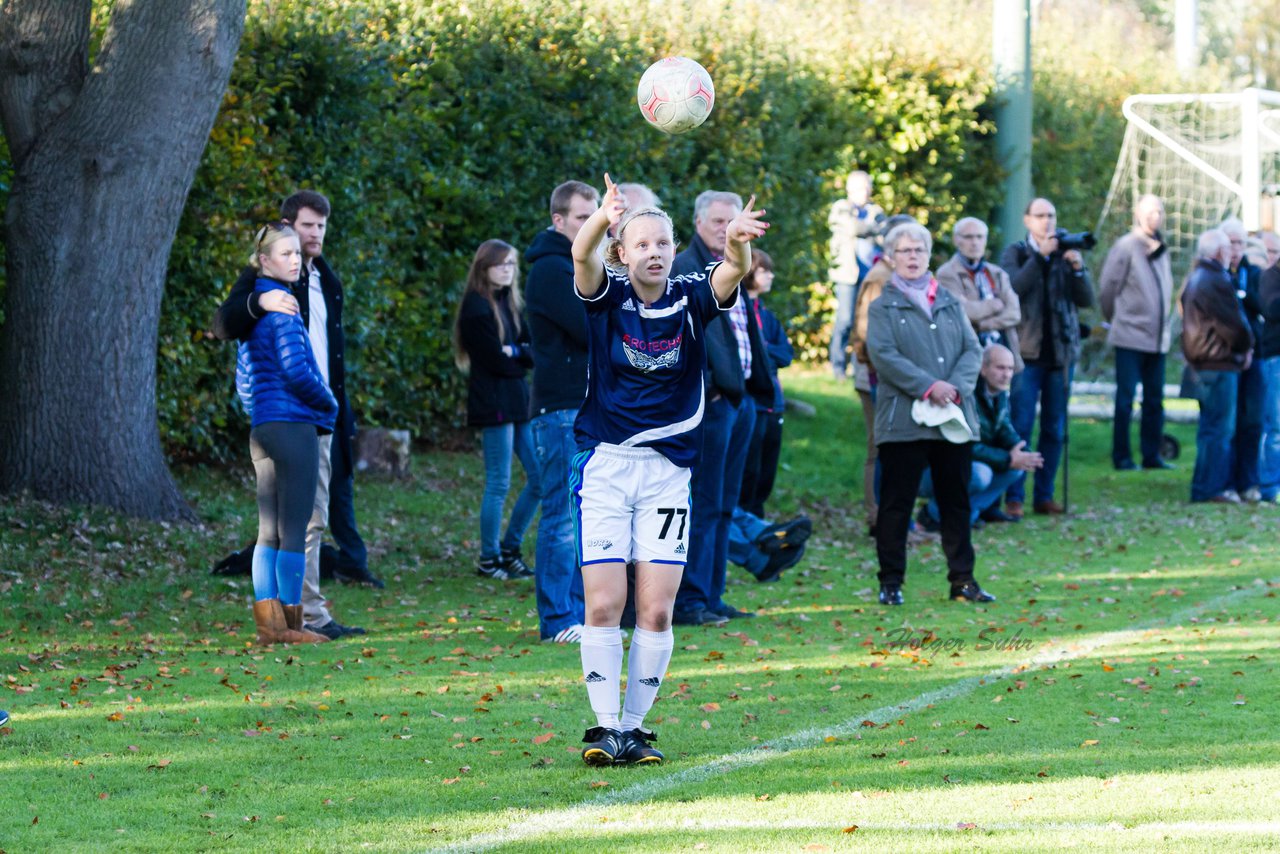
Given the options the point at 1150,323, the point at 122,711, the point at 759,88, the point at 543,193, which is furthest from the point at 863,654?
the point at 759,88

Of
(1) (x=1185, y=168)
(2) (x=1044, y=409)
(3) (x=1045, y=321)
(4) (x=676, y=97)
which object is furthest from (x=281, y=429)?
(1) (x=1185, y=168)

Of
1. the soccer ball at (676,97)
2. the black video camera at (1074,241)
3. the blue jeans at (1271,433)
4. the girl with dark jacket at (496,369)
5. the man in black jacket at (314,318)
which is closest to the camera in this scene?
the soccer ball at (676,97)

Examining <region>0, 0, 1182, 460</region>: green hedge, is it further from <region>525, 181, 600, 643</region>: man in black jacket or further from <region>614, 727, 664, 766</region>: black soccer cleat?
<region>614, 727, 664, 766</region>: black soccer cleat

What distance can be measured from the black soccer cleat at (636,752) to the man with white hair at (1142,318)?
1164 cm

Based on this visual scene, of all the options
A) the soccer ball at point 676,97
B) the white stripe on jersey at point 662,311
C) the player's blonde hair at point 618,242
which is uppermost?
the soccer ball at point 676,97

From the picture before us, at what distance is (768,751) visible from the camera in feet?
20.0

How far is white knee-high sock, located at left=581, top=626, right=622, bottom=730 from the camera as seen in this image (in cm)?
595

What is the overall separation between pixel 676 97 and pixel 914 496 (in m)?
3.94

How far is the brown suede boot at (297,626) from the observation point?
8.52 meters

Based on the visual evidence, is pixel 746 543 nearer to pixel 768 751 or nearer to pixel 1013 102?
pixel 768 751

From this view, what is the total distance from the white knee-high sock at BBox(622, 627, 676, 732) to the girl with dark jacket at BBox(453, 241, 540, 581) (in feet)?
15.8

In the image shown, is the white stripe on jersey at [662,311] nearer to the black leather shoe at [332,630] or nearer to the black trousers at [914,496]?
the black leather shoe at [332,630]

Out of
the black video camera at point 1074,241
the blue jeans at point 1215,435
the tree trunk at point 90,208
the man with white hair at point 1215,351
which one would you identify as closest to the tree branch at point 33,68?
the tree trunk at point 90,208

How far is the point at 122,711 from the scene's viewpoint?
6785 mm
